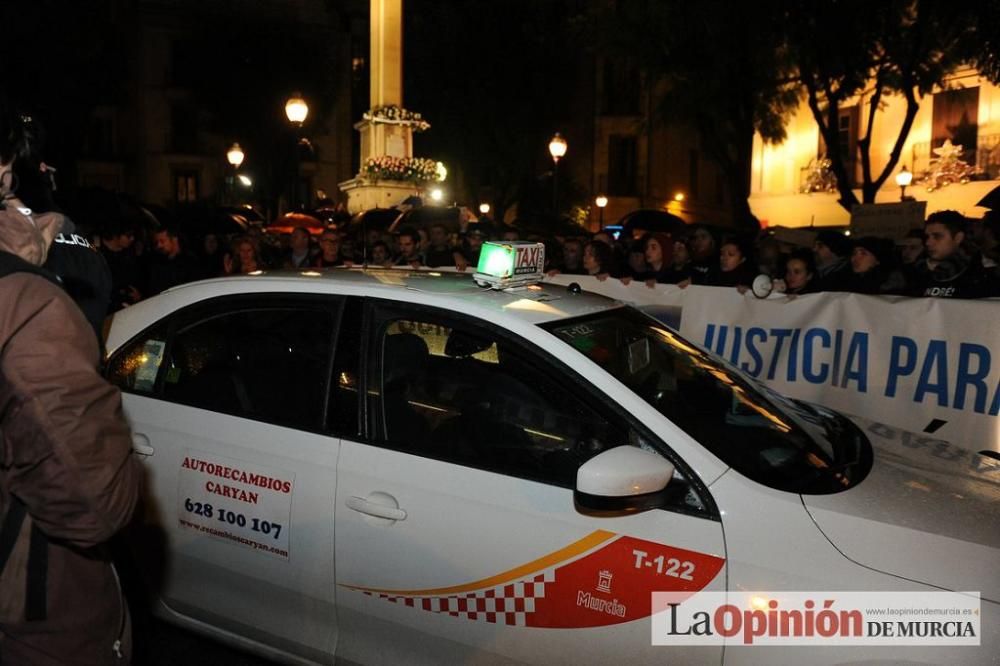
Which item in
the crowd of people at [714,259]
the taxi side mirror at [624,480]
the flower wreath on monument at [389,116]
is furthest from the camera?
the flower wreath on monument at [389,116]

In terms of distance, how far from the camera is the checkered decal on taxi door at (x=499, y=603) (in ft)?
8.73

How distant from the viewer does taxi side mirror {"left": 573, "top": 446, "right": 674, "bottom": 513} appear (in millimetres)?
2416

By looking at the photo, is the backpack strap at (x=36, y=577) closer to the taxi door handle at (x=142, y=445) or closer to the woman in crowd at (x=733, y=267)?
the taxi door handle at (x=142, y=445)

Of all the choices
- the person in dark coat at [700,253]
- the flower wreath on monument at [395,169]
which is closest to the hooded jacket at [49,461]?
the person in dark coat at [700,253]

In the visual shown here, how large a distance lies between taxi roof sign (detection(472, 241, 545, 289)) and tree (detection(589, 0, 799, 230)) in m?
14.4

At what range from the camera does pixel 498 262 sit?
3357 mm

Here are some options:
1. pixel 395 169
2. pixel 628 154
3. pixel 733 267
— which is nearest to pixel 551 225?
pixel 395 169

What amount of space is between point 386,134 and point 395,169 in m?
1.35

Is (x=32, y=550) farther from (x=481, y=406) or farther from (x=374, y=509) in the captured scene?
(x=481, y=406)

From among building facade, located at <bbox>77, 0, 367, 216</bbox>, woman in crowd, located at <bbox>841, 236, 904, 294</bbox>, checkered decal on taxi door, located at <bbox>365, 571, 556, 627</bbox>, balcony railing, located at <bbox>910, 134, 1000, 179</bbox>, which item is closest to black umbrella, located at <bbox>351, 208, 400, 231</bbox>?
woman in crowd, located at <bbox>841, 236, 904, 294</bbox>

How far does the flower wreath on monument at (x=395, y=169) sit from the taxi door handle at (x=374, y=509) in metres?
19.1

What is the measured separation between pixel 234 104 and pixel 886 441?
41.0 m

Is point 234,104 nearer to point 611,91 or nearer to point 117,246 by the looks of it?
point 611,91

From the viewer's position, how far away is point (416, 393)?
313 centimetres
